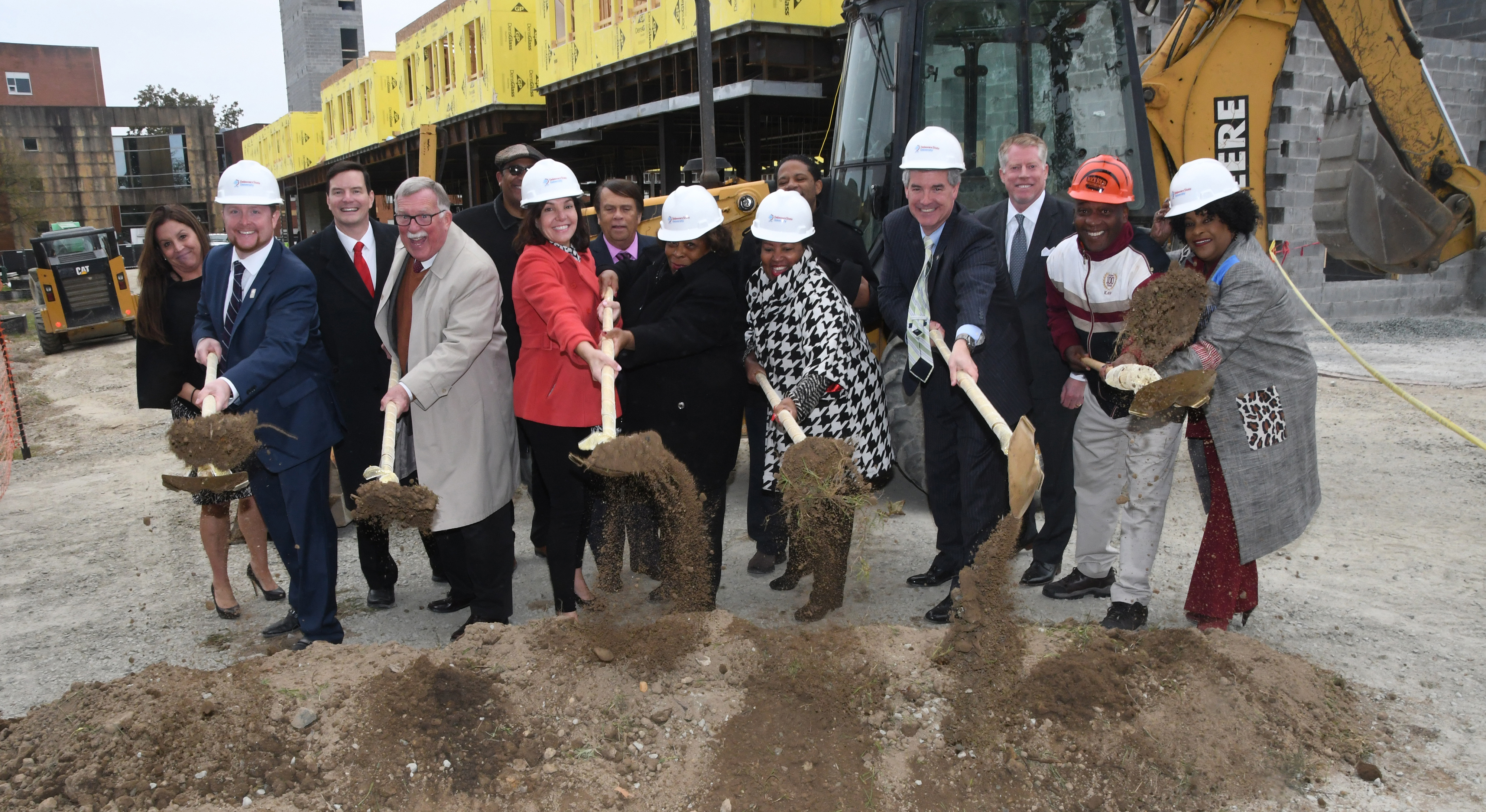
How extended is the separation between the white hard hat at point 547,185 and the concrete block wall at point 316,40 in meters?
53.1

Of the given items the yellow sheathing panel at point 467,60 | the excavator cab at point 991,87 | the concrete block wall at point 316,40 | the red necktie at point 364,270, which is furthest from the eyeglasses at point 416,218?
the concrete block wall at point 316,40

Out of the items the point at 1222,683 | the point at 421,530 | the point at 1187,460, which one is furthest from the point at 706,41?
the point at 1222,683

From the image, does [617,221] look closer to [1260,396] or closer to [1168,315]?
[1168,315]

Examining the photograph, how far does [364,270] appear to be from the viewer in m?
4.27

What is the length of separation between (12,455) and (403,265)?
6952 millimetres

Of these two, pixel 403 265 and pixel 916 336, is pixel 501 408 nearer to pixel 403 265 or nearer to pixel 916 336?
pixel 403 265

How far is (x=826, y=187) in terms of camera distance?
6.03 m

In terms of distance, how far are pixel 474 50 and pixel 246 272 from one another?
18.9 metres

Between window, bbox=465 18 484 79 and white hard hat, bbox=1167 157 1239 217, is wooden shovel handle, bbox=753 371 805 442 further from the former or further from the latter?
window, bbox=465 18 484 79

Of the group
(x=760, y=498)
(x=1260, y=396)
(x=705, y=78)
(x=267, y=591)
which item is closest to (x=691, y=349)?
(x=760, y=498)

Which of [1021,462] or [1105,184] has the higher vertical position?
[1105,184]

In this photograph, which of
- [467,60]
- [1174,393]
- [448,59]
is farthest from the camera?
[448,59]

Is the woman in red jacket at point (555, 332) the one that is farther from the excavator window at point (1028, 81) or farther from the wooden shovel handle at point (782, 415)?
the excavator window at point (1028, 81)

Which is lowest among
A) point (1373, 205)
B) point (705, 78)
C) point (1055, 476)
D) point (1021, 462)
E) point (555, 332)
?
point (1055, 476)
